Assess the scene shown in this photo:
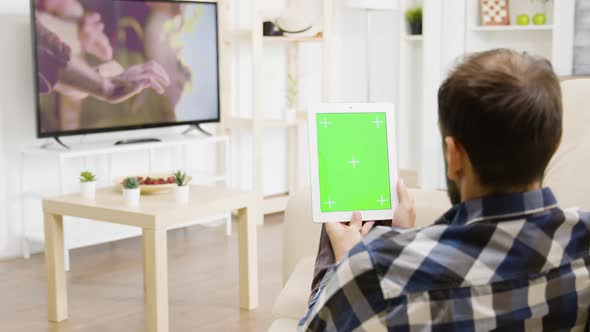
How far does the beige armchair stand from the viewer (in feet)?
6.29

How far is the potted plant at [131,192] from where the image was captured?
311 cm

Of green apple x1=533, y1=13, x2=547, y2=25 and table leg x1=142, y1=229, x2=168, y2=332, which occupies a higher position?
green apple x1=533, y1=13, x2=547, y2=25

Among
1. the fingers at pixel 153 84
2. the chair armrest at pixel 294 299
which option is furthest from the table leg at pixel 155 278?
the fingers at pixel 153 84

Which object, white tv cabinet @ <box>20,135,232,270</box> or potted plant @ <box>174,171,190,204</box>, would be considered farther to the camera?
white tv cabinet @ <box>20,135,232,270</box>

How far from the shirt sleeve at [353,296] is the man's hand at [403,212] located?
336 mm

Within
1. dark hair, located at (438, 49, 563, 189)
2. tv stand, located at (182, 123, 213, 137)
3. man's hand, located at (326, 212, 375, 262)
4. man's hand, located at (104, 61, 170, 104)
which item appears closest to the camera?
dark hair, located at (438, 49, 563, 189)

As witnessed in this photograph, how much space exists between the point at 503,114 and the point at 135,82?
366 cm

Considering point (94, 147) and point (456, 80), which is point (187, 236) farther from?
point (456, 80)

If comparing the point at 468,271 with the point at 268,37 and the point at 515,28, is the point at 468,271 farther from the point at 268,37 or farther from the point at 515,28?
the point at 515,28

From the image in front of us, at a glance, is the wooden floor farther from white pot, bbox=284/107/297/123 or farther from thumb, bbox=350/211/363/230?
thumb, bbox=350/211/363/230

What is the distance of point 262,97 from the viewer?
16.5ft

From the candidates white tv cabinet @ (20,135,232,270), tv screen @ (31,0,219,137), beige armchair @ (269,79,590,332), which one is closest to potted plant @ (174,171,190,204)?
beige armchair @ (269,79,590,332)

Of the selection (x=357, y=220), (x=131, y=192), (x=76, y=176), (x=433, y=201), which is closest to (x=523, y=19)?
(x=76, y=176)

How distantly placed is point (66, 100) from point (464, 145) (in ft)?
11.2
